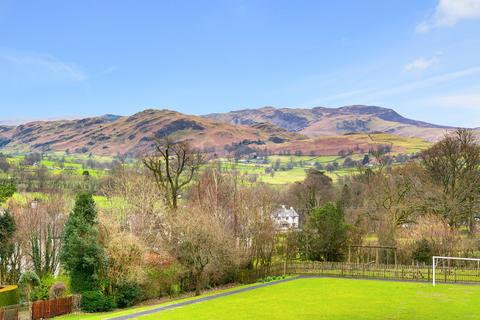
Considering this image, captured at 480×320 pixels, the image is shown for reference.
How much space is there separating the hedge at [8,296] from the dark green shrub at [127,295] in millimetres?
7833

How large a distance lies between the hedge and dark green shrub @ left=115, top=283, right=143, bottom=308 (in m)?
7.83

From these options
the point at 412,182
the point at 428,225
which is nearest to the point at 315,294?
the point at 428,225

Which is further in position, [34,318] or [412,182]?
[412,182]

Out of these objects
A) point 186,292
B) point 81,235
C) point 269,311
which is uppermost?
point 81,235

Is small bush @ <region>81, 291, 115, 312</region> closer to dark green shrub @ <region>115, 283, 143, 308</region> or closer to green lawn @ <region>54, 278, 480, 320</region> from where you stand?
dark green shrub @ <region>115, 283, 143, 308</region>

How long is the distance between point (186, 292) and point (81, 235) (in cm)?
1129

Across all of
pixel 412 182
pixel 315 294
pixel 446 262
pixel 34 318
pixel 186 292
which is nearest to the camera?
pixel 34 318

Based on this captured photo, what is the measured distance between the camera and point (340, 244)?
178ft

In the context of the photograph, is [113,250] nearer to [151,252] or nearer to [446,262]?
[151,252]

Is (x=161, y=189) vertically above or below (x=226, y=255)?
above

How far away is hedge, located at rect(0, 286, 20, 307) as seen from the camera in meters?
34.1

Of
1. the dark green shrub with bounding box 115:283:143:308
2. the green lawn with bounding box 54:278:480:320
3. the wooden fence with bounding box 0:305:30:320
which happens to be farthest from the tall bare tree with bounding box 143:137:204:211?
the wooden fence with bounding box 0:305:30:320

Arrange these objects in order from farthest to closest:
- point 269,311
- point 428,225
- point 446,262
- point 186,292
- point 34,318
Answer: point 428,225
point 446,262
point 186,292
point 34,318
point 269,311

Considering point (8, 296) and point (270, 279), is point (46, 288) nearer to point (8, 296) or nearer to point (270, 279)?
point (8, 296)
